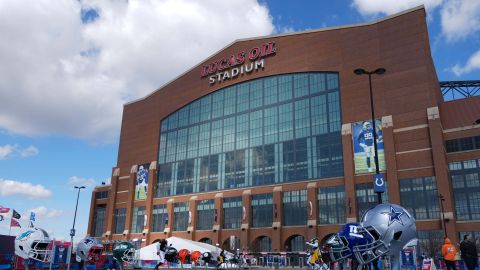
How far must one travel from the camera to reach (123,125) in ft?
313

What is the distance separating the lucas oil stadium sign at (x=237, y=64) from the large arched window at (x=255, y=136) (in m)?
2.45

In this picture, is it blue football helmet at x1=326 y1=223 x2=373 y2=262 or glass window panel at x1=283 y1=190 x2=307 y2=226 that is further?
glass window panel at x1=283 y1=190 x2=307 y2=226

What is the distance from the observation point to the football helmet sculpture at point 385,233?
15406 millimetres

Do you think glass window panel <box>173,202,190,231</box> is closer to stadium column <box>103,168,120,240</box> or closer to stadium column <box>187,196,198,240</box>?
stadium column <box>187,196,198,240</box>

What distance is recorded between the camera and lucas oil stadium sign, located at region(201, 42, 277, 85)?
74.1 meters

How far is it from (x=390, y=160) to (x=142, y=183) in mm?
50059

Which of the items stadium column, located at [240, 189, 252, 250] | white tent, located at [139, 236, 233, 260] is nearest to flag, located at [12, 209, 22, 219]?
white tent, located at [139, 236, 233, 260]

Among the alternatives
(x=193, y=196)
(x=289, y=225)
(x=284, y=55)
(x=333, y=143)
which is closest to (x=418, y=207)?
(x=333, y=143)

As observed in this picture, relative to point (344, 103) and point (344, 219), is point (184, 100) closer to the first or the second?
point (344, 103)

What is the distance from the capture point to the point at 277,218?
2564 inches

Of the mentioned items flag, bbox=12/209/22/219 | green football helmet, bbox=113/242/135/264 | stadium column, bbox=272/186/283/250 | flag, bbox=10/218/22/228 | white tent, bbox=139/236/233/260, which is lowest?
green football helmet, bbox=113/242/135/264

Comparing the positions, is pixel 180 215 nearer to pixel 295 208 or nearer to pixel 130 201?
pixel 130 201

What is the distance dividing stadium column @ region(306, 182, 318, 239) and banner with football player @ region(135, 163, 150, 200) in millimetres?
36845

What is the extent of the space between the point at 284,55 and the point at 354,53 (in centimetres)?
1236
